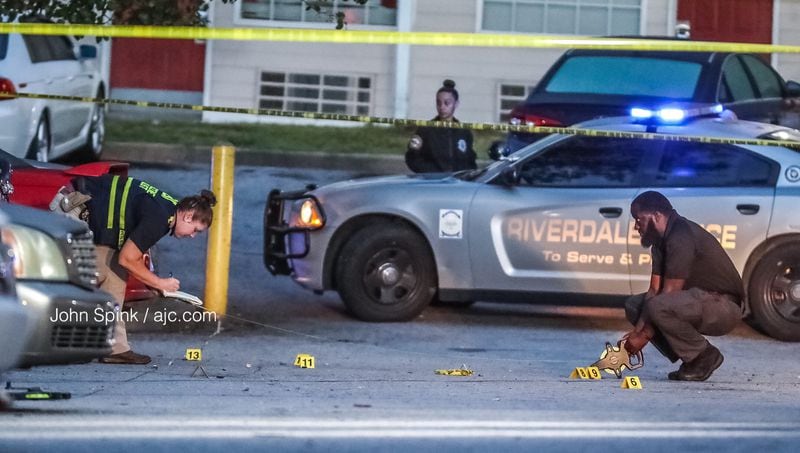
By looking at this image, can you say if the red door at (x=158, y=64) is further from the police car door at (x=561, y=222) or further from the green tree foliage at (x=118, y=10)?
the police car door at (x=561, y=222)

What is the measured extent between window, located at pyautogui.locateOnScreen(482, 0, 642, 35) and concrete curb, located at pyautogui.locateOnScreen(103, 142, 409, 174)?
395 centimetres

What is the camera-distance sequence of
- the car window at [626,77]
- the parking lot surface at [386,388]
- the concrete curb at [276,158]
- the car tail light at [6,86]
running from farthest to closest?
the concrete curb at [276,158]
the car window at [626,77]
the car tail light at [6,86]
the parking lot surface at [386,388]

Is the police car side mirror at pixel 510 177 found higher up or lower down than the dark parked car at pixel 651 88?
lower down

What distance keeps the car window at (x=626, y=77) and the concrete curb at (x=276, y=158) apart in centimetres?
338

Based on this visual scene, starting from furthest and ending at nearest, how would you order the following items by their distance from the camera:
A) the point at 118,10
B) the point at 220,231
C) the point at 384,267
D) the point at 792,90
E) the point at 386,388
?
the point at 792,90 < the point at 384,267 < the point at 220,231 < the point at 118,10 < the point at 386,388

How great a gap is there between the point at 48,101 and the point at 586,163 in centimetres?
505

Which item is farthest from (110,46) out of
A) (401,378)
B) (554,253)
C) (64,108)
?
(401,378)

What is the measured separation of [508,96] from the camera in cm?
2002

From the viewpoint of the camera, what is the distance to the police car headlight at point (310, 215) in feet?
36.6

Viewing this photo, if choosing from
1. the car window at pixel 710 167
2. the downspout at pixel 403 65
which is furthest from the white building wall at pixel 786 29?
the car window at pixel 710 167

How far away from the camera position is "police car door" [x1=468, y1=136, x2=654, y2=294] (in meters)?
10.8

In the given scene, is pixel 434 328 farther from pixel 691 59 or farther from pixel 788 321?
pixel 691 59

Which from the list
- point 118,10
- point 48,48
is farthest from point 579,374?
point 48,48

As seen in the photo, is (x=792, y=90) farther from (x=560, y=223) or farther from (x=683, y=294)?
(x=683, y=294)
